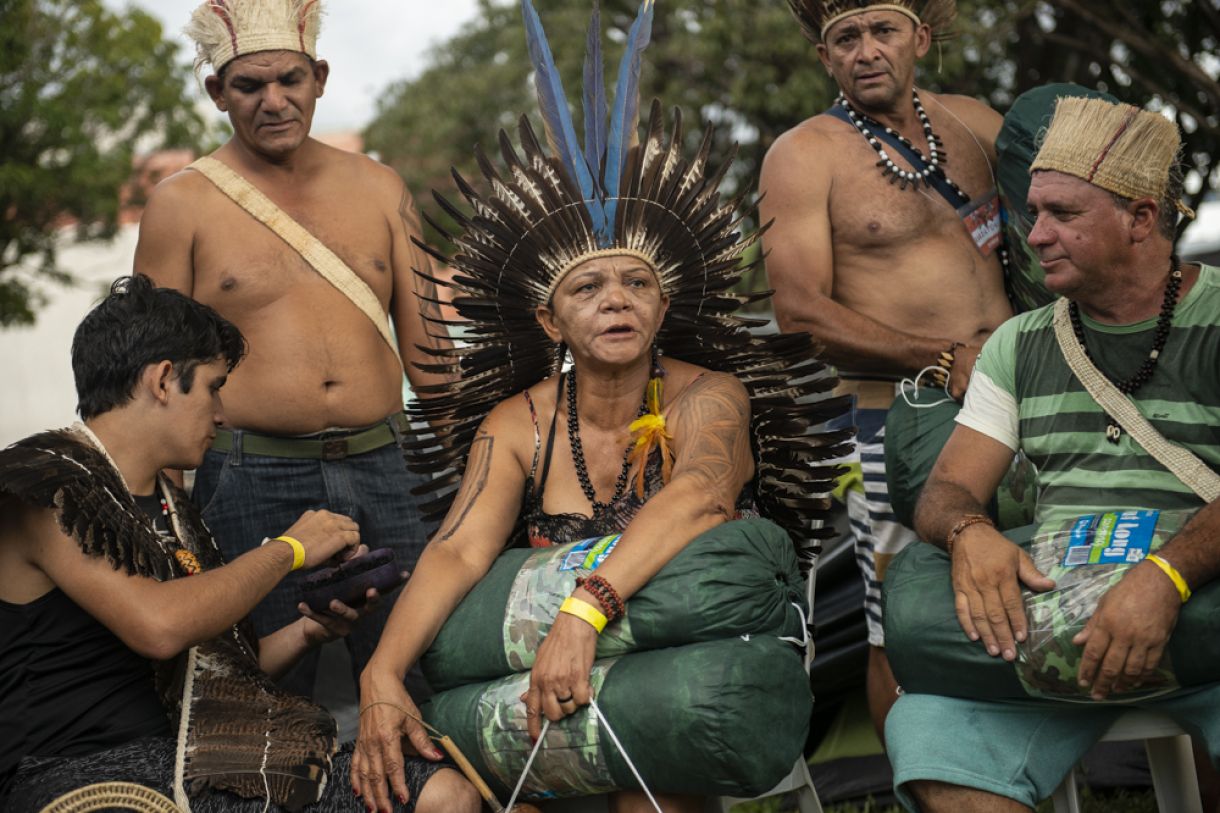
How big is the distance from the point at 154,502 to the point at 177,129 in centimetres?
1665

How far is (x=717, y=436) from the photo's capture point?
3643 millimetres

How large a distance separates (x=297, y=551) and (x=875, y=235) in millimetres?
2006

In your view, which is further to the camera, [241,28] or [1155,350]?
[241,28]

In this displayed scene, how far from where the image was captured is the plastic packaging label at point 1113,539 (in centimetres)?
301

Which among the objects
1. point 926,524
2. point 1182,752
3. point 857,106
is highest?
point 857,106

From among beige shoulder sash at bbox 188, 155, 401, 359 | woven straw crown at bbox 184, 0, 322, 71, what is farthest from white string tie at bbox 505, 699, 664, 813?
woven straw crown at bbox 184, 0, 322, 71

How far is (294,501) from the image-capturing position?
14.3 feet

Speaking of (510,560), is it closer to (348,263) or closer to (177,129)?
(348,263)

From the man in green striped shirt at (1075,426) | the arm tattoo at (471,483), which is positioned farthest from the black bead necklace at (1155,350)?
the arm tattoo at (471,483)

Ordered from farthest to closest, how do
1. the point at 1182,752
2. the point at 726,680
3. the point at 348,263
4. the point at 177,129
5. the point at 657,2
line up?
the point at 177,129, the point at 657,2, the point at 348,263, the point at 1182,752, the point at 726,680

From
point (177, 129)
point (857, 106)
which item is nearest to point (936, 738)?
point (857, 106)

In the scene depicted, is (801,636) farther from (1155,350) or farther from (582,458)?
(1155,350)

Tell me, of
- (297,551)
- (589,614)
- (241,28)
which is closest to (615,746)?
(589,614)

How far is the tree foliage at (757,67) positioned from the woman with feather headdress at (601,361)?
343mm
